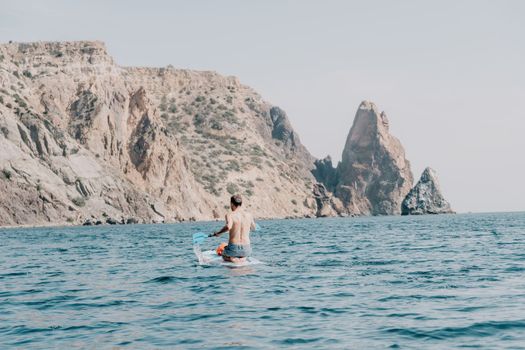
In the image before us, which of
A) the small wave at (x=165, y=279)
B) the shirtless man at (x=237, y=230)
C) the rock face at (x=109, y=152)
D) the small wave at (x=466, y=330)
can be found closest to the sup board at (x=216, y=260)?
the shirtless man at (x=237, y=230)

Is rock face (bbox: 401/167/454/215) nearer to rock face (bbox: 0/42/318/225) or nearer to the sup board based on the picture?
rock face (bbox: 0/42/318/225)

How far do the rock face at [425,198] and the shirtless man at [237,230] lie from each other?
16209 centimetres

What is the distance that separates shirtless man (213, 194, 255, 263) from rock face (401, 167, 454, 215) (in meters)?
162

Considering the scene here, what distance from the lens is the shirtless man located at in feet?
70.8

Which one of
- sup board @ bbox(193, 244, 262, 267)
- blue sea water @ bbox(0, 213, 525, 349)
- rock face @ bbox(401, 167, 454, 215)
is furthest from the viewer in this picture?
rock face @ bbox(401, 167, 454, 215)

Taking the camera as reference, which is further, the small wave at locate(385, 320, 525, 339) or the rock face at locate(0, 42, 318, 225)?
the rock face at locate(0, 42, 318, 225)

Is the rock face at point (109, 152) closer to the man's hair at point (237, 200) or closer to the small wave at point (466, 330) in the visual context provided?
the man's hair at point (237, 200)

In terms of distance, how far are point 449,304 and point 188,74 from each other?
180 metres

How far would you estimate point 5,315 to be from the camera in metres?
14.0

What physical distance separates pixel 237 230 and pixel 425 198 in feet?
537

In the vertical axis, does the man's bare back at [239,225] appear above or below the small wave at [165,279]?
above

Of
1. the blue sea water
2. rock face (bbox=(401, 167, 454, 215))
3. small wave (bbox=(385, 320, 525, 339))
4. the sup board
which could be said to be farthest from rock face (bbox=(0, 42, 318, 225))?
small wave (bbox=(385, 320, 525, 339))

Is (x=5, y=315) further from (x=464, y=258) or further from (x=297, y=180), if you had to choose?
(x=297, y=180)

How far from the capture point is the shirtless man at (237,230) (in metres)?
21.6
